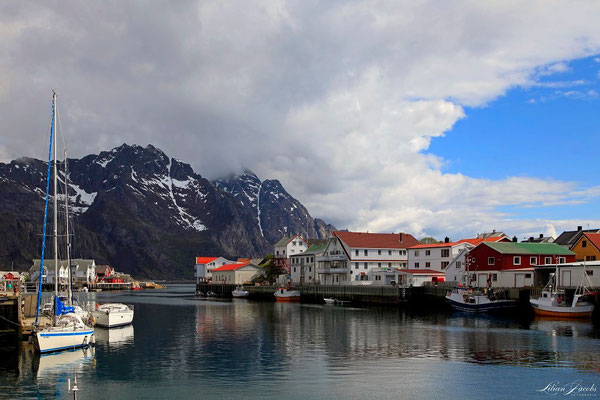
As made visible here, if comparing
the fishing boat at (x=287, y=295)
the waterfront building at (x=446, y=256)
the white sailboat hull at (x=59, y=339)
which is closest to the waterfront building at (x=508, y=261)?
the waterfront building at (x=446, y=256)

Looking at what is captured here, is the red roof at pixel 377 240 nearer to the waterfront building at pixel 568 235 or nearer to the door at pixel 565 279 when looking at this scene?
the waterfront building at pixel 568 235

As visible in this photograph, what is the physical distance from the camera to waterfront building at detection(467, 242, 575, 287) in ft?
306

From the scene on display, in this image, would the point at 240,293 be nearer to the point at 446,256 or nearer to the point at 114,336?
the point at 446,256

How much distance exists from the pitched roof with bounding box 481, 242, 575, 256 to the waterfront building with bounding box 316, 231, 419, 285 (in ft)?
94.7

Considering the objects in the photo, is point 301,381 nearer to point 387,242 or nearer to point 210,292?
point 387,242

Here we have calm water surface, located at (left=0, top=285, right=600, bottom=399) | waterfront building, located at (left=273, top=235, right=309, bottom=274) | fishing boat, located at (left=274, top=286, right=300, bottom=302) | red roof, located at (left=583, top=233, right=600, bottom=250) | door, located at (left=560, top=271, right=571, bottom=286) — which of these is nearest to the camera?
calm water surface, located at (left=0, top=285, right=600, bottom=399)

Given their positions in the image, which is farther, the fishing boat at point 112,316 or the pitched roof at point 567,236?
the pitched roof at point 567,236

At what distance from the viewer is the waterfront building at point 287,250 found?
16888 centimetres

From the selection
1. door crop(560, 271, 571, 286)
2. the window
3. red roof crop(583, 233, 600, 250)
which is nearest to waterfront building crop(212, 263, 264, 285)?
the window

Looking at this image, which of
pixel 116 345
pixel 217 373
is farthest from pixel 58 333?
pixel 217 373

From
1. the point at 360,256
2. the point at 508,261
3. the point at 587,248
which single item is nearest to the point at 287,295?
the point at 360,256

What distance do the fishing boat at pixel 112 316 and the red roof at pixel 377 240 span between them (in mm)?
63825

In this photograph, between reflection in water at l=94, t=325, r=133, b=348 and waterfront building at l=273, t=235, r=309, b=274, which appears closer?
reflection in water at l=94, t=325, r=133, b=348

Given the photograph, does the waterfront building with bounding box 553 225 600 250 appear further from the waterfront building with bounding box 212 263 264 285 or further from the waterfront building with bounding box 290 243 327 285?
the waterfront building with bounding box 212 263 264 285
